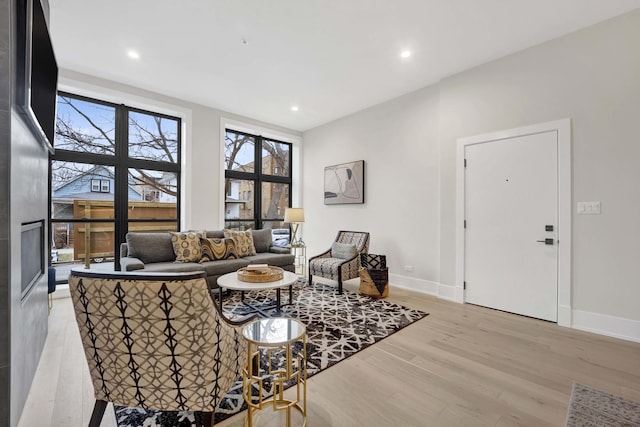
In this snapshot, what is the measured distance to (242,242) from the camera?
168 inches

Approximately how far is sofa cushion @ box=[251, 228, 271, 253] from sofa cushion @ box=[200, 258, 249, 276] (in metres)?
0.70

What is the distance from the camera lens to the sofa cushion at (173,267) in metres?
3.34

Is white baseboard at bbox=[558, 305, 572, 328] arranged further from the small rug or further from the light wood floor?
the small rug

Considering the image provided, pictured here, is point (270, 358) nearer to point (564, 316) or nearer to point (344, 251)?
point (344, 251)

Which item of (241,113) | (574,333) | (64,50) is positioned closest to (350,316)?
(574,333)

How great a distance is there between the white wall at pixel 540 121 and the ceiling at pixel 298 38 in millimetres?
246

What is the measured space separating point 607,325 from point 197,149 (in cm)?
561

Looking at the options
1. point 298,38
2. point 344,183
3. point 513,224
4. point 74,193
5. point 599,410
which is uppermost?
point 298,38

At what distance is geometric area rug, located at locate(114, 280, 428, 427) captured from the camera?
1.60 m

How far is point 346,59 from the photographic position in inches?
134

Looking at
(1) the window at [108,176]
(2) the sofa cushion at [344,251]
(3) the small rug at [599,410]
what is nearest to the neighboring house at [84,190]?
(1) the window at [108,176]

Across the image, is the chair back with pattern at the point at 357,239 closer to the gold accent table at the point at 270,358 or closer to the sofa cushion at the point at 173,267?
the sofa cushion at the point at 173,267

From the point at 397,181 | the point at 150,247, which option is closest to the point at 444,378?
the point at 397,181

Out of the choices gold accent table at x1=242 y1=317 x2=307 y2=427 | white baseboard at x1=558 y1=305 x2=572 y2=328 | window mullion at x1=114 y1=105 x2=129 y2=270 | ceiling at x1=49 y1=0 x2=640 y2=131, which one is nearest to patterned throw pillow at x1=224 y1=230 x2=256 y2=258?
window mullion at x1=114 y1=105 x2=129 y2=270
